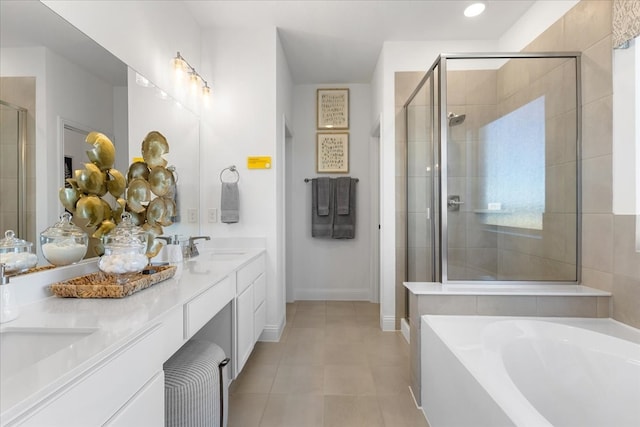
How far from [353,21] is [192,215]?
2032 mm

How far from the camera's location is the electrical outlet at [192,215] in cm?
240

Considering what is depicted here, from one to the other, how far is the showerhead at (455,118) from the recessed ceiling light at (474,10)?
0.94 meters

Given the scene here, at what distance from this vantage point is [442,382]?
1388mm

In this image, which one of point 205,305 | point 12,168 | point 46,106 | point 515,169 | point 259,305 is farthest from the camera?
point 259,305

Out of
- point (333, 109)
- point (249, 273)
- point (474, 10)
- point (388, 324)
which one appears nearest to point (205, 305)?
point (249, 273)

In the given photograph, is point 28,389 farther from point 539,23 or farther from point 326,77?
point 326,77

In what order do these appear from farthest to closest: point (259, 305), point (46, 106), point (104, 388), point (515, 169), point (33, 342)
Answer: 1. point (259, 305)
2. point (515, 169)
3. point (46, 106)
4. point (33, 342)
5. point (104, 388)

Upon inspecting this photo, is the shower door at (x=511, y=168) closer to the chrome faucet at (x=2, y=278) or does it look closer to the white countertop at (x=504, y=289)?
the white countertop at (x=504, y=289)

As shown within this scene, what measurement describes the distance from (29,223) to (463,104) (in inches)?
93.2

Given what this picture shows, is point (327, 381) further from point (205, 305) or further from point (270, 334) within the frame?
point (205, 305)

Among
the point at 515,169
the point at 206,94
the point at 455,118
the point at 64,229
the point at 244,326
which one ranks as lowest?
the point at 244,326

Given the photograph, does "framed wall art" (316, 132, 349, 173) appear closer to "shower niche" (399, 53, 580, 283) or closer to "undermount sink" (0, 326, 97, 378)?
"shower niche" (399, 53, 580, 283)

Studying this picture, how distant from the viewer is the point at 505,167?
206cm

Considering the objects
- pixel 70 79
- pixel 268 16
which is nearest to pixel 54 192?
pixel 70 79
